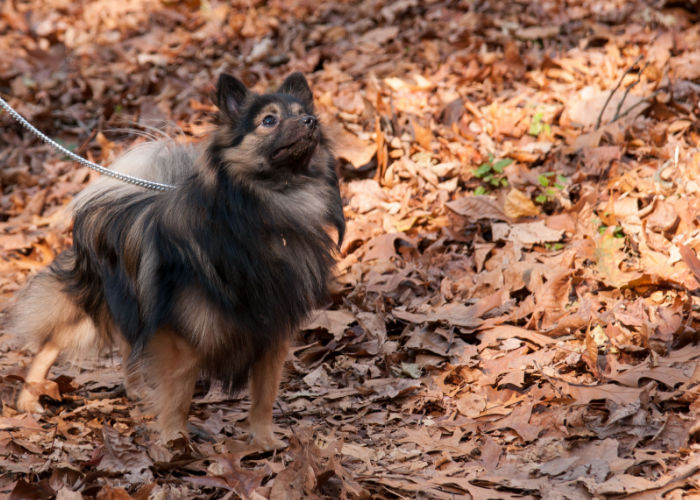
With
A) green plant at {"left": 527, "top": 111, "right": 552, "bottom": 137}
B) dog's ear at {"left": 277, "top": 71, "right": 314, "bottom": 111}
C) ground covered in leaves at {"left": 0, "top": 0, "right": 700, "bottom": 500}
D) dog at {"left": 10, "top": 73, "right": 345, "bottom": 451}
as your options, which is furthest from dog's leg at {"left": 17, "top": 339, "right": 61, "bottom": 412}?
green plant at {"left": 527, "top": 111, "right": 552, "bottom": 137}

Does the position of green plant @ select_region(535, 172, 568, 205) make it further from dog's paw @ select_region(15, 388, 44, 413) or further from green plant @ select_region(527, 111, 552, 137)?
dog's paw @ select_region(15, 388, 44, 413)

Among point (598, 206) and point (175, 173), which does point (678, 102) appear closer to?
point (598, 206)

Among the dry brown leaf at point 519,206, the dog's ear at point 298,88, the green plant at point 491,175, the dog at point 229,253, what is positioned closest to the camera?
the dog at point 229,253

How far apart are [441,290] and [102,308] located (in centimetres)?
239

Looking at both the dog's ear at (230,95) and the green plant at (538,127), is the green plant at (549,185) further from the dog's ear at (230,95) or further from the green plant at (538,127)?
the dog's ear at (230,95)

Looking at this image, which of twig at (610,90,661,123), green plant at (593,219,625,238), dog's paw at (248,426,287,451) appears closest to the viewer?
dog's paw at (248,426,287,451)

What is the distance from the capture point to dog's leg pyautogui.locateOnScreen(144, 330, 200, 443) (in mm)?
4293

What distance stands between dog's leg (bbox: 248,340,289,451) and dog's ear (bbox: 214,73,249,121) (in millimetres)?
1376

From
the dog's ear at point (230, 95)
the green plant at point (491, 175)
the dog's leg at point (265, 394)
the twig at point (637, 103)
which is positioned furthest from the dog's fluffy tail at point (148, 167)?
the twig at point (637, 103)

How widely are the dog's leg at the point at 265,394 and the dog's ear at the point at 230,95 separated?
1376 mm

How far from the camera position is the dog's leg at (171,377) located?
4.29m

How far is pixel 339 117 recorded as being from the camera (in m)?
7.73

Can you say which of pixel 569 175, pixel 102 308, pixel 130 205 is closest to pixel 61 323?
pixel 102 308

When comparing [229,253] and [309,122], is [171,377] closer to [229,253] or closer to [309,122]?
[229,253]
